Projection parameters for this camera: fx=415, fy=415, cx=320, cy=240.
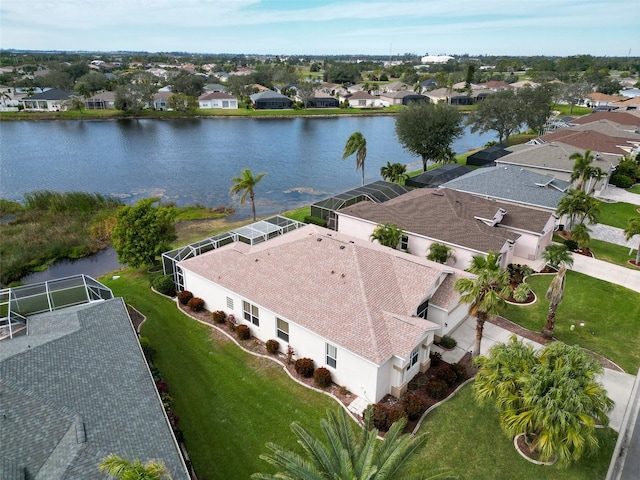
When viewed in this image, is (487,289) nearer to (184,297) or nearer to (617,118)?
(184,297)

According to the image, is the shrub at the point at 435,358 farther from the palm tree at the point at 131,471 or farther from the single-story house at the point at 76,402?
the palm tree at the point at 131,471

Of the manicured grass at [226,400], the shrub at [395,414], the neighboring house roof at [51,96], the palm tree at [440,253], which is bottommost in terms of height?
the manicured grass at [226,400]

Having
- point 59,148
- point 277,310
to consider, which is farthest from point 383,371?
point 59,148

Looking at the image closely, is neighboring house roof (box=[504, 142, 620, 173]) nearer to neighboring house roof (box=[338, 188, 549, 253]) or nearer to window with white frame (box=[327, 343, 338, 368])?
neighboring house roof (box=[338, 188, 549, 253])

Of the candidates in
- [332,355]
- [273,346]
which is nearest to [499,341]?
[332,355]

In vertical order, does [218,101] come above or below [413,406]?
above

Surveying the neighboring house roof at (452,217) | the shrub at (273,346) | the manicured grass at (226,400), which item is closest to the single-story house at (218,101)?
the neighboring house roof at (452,217)

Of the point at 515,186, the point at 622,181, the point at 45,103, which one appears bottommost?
the point at 622,181
